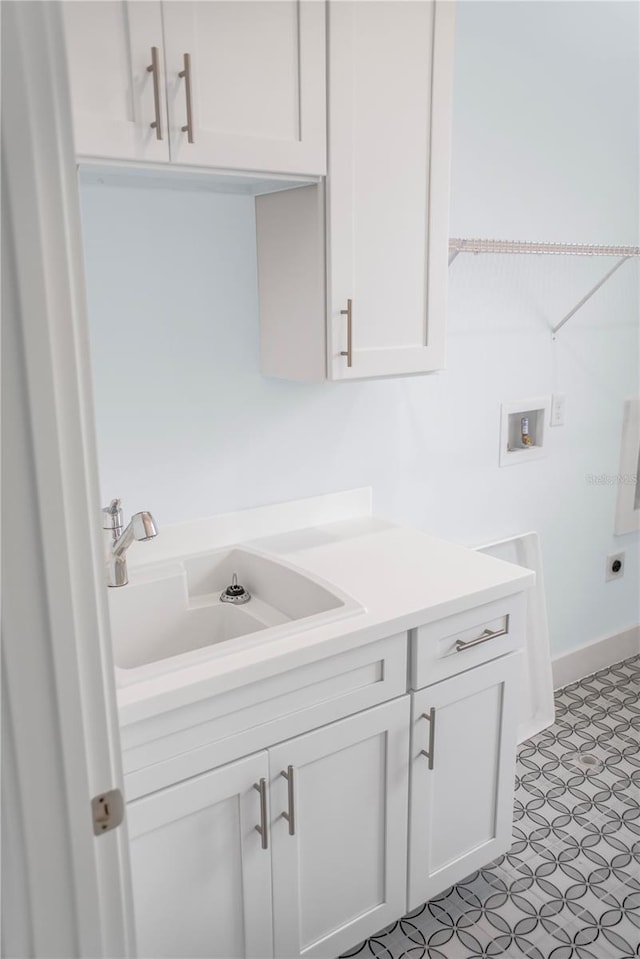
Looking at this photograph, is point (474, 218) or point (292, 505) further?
point (474, 218)

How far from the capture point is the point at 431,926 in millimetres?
1951

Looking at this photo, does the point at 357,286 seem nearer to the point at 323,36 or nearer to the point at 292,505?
the point at 323,36

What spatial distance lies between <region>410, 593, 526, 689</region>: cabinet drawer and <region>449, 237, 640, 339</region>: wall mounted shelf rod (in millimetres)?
964

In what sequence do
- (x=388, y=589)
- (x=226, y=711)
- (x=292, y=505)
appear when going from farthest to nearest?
(x=292, y=505)
(x=388, y=589)
(x=226, y=711)

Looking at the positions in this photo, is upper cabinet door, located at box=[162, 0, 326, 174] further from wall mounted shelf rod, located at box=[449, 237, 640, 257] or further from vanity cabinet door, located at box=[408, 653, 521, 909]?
vanity cabinet door, located at box=[408, 653, 521, 909]

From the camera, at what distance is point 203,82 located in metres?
1.47

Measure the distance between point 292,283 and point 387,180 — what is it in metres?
0.31

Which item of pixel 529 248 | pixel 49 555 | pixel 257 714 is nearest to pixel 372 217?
pixel 529 248

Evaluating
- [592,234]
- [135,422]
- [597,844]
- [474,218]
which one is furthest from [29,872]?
[592,234]

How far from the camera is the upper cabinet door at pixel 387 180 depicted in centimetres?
167

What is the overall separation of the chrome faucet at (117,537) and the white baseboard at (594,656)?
1.94m

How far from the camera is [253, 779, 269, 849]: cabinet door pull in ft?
4.87

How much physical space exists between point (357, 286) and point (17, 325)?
1080mm

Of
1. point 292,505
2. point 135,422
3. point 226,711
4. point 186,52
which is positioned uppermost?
point 186,52
